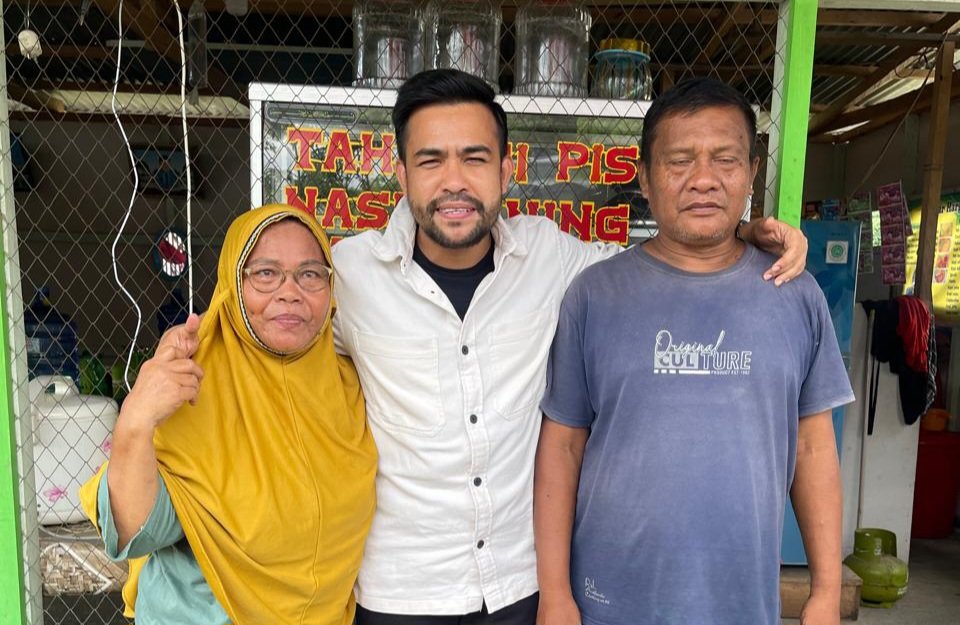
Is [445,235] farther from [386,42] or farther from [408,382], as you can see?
[386,42]

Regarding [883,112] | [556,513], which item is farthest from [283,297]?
[883,112]

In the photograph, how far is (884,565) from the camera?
3.54m

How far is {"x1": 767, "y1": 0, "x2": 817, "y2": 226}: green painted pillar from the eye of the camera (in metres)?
1.73

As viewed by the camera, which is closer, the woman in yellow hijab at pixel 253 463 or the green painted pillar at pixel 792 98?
the woman in yellow hijab at pixel 253 463

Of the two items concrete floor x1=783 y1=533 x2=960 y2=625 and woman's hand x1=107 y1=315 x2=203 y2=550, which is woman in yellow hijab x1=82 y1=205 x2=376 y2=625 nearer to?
woman's hand x1=107 y1=315 x2=203 y2=550

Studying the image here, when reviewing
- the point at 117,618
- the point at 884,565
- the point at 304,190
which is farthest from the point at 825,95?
the point at 117,618

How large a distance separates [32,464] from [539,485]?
1514 mm

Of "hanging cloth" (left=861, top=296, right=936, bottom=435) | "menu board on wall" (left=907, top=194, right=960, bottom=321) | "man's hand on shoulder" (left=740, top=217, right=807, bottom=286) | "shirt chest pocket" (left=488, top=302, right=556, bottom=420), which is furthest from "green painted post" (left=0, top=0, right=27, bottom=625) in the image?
"menu board on wall" (left=907, top=194, right=960, bottom=321)

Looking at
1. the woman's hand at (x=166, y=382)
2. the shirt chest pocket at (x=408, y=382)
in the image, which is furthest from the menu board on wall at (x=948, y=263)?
the woman's hand at (x=166, y=382)

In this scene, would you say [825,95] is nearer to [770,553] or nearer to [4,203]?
[770,553]

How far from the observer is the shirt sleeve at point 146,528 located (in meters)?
1.14

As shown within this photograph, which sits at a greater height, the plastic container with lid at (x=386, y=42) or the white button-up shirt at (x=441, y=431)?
Result: the plastic container with lid at (x=386, y=42)

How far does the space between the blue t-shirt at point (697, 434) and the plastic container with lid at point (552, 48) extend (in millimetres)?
1134

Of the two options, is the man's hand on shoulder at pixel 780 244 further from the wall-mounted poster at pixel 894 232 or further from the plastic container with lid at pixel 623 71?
the wall-mounted poster at pixel 894 232
